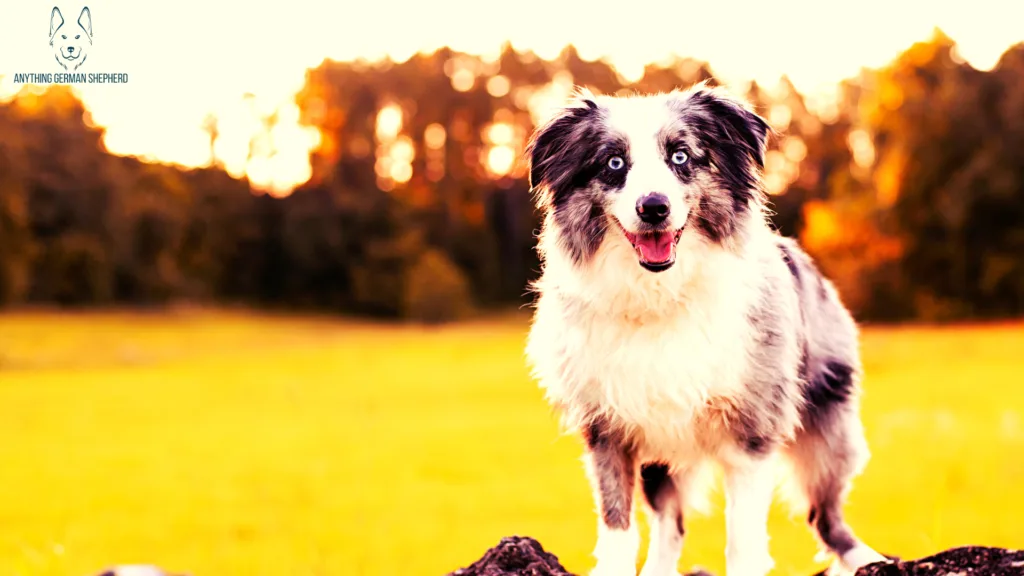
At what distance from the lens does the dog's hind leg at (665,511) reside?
4.54 m

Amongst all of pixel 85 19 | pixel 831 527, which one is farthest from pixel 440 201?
pixel 831 527

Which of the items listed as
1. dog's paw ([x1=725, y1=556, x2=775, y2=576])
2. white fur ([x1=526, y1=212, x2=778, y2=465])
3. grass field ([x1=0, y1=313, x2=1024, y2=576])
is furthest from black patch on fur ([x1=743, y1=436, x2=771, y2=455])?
grass field ([x1=0, y1=313, x2=1024, y2=576])

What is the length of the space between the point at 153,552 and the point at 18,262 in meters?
26.9

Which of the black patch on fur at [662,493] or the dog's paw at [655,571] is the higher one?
the black patch on fur at [662,493]

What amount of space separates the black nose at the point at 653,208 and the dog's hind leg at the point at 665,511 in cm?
157

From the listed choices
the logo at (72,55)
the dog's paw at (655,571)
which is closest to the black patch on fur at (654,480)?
the dog's paw at (655,571)

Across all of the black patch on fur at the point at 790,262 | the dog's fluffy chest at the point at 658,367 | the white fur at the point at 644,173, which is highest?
the white fur at the point at 644,173

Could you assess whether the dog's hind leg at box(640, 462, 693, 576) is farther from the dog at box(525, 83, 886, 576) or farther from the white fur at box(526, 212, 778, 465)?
the white fur at box(526, 212, 778, 465)

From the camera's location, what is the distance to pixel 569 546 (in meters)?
9.40

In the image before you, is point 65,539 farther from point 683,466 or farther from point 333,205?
point 333,205

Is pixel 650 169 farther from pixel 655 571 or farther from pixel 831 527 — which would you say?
pixel 831 527

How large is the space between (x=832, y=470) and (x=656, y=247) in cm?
194

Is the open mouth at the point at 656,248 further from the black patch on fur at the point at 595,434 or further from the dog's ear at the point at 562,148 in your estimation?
the black patch on fur at the point at 595,434

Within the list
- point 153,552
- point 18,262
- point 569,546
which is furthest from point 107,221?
point 569,546
